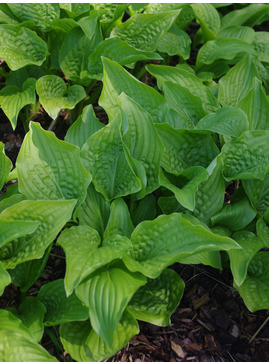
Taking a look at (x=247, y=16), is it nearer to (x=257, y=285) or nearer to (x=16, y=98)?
(x=16, y=98)

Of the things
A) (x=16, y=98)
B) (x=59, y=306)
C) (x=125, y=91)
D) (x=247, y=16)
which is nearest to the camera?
(x=59, y=306)

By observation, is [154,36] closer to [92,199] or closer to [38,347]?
[92,199]

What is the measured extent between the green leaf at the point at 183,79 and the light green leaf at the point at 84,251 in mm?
1080

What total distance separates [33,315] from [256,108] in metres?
1.55

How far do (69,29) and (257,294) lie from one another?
192 cm

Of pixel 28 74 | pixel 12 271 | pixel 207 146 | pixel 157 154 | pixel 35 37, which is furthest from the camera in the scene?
pixel 28 74

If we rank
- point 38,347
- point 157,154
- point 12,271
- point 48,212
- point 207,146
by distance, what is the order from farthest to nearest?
point 207,146, point 157,154, point 12,271, point 48,212, point 38,347

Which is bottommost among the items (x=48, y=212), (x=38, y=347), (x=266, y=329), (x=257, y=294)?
(x=266, y=329)

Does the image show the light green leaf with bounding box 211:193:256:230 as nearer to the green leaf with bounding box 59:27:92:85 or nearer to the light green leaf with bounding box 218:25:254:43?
the green leaf with bounding box 59:27:92:85

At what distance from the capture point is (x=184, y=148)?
2.25 meters

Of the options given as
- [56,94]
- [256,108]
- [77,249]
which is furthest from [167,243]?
[56,94]

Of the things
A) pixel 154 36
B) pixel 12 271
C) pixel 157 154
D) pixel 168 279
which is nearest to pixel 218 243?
pixel 168 279

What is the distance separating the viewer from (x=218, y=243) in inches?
68.1

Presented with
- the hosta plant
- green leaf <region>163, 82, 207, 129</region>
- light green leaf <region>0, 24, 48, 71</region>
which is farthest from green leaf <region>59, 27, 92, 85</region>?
green leaf <region>163, 82, 207, 129</region>
